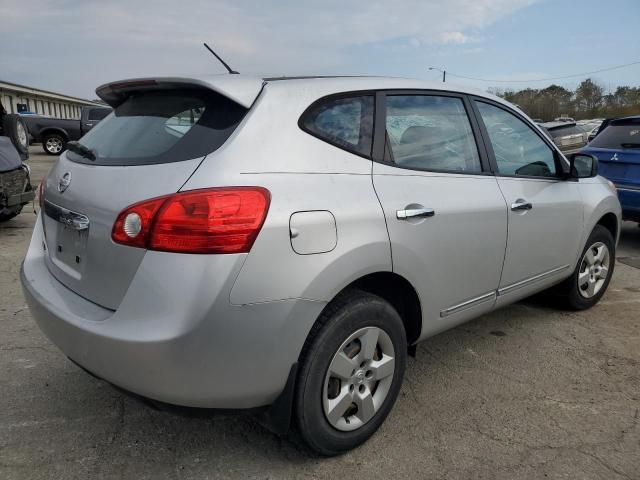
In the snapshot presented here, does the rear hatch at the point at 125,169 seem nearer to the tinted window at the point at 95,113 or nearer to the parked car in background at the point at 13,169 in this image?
the parked car in background at the point at 13,169

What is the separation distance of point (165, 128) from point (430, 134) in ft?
4.48

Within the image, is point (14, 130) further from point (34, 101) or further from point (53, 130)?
point (34, 101)

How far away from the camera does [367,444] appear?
96.2 inches

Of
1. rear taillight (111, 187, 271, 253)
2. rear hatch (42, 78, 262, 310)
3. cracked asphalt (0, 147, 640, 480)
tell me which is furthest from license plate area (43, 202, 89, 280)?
cracked asphalt (0, 147, 640, 480)

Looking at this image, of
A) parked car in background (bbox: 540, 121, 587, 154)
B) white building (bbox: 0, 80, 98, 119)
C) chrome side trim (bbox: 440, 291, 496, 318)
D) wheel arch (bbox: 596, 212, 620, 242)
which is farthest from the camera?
white building (bbox: 0, 80, 98, 119)

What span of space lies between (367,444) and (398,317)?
612 mm

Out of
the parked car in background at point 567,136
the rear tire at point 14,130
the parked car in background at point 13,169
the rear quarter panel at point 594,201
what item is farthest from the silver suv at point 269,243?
the parked car in background at point 567,136

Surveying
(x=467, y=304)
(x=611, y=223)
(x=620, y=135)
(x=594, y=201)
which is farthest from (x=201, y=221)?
(x=620, y=135)

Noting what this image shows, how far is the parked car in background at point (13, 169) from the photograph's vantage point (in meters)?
6.05

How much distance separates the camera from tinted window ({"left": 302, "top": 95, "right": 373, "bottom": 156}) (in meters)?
2.22

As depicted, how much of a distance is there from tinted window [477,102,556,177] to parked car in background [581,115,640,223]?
318cm

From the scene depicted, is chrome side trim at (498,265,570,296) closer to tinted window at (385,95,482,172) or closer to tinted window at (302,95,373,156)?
tinted window at (385,95,482,172)

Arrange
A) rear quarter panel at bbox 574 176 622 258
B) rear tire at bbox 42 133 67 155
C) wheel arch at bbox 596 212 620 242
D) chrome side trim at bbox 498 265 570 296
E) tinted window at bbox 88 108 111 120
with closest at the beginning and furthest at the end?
chrome side trim at bbox 498 265 570 296
rear quarter panel at bbox 574 176 622 258
wheel arch at bbox 596 212 620 242
tinted window at bbox 88 108 111 120
rear tire at bbox 42 133 67 155

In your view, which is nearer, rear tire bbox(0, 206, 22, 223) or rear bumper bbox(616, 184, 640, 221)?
rear bumper bbox(616, 184, 640, 221)
